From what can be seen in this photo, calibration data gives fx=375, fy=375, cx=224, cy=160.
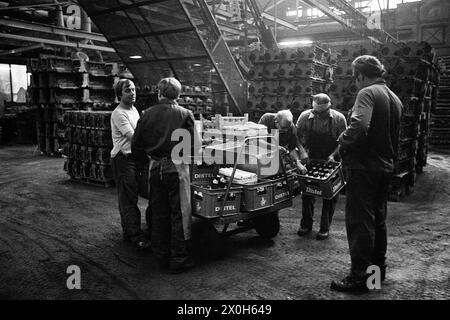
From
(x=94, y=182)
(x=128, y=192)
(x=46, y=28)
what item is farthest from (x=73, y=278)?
(x=46, y=28)

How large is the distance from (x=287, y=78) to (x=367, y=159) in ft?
19.5

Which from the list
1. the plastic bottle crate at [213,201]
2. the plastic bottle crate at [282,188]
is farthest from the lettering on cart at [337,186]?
the plastic bottle crate at [213,201]

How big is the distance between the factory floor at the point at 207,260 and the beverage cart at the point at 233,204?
29 cm

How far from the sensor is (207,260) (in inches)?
182

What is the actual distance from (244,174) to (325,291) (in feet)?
5.23

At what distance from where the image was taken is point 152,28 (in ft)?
34.4

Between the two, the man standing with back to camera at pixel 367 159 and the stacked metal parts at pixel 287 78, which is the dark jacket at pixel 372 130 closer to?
the man standing with back to camera at pixel 367 159

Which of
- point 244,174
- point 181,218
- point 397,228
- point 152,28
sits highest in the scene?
point 152,28

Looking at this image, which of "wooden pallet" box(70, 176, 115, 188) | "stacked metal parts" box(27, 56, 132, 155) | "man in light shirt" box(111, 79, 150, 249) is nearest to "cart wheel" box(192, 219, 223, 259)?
"man in light shirt" box(111, 79, 150, 249)

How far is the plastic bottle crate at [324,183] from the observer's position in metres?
4.55

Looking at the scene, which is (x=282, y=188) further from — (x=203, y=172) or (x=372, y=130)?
(x=372, y=130)

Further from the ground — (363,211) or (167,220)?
(363,211)

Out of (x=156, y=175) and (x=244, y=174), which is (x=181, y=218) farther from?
(x=244, y=174)
